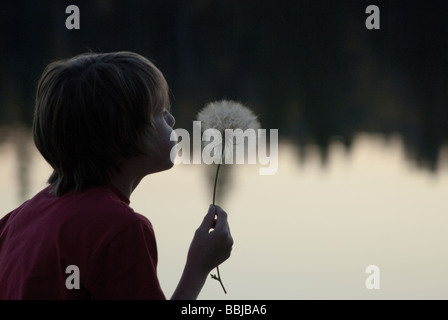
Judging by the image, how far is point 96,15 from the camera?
15625mm

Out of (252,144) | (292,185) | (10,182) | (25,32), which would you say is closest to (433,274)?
(292,185)

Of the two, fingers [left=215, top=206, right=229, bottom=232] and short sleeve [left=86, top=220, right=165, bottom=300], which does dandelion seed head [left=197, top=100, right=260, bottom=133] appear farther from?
short sleeve [left=86, top=220, right=165, bottom=300]

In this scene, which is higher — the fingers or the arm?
the fingers

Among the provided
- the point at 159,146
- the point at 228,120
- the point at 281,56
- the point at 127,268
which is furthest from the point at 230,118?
the point at 281,56

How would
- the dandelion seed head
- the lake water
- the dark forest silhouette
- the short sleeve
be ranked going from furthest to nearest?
the dark forest silhouette, the lake water, the dandelion seed head, the short sleeve

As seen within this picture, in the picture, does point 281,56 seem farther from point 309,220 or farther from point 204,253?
point 204,253

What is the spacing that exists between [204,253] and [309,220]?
12.8 ft

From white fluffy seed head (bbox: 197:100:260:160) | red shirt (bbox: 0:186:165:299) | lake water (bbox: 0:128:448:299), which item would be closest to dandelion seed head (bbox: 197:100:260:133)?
white fluffy seed head (bbox: 197:100:260:160)

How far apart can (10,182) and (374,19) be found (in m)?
8.68

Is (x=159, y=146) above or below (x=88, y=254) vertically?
above

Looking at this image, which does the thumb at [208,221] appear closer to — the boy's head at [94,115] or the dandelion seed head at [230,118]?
the boy's head at [94,115]

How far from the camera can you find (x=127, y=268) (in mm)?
1716

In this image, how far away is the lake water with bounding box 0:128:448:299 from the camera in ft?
15.0
